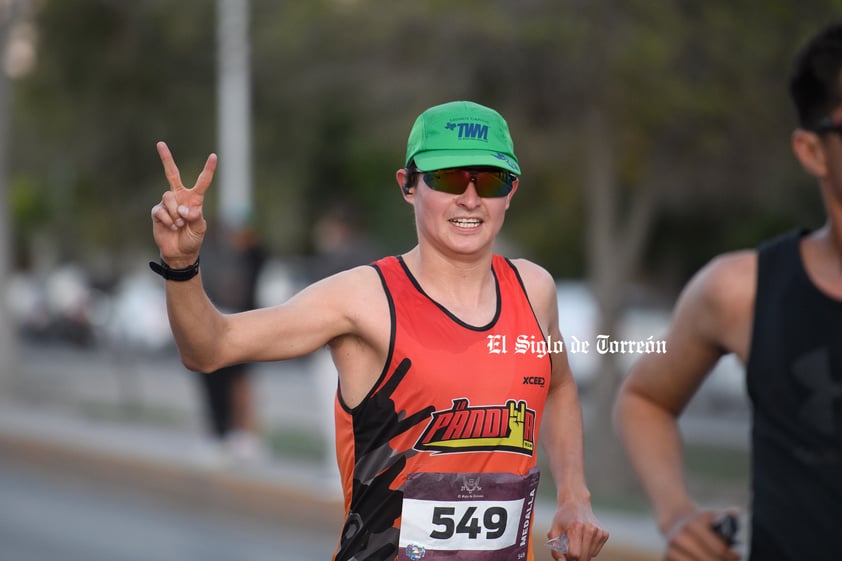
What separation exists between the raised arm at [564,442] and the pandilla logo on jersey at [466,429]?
26 centimetres

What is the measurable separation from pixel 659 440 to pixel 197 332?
1.37m

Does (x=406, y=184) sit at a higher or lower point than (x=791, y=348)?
higher

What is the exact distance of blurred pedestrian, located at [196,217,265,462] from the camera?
1037cm

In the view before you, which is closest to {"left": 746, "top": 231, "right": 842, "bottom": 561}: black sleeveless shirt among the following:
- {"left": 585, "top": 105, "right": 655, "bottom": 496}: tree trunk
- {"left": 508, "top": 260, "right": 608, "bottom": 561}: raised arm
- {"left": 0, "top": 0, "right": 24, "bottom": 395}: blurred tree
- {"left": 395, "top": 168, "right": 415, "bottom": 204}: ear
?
{"left": 508, "top": 260, "right": 608, "bottom": 561}: raised arm

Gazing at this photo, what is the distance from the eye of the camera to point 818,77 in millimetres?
2973

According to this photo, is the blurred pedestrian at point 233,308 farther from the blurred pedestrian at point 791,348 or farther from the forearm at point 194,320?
the forearm at point 194,320

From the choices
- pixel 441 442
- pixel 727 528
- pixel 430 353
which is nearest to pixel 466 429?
pixel 441 442

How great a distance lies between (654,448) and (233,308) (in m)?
7.51

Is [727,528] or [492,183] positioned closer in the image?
[492,183]

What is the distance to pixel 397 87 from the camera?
402 inches

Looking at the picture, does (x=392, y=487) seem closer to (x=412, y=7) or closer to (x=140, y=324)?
(x=412, y=7)

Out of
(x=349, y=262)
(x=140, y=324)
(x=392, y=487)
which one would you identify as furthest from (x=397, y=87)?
(x=140, y=324)

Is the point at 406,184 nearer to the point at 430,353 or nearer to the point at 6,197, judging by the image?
the point at 430,353

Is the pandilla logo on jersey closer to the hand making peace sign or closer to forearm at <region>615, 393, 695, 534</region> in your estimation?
the hand making peace sign
